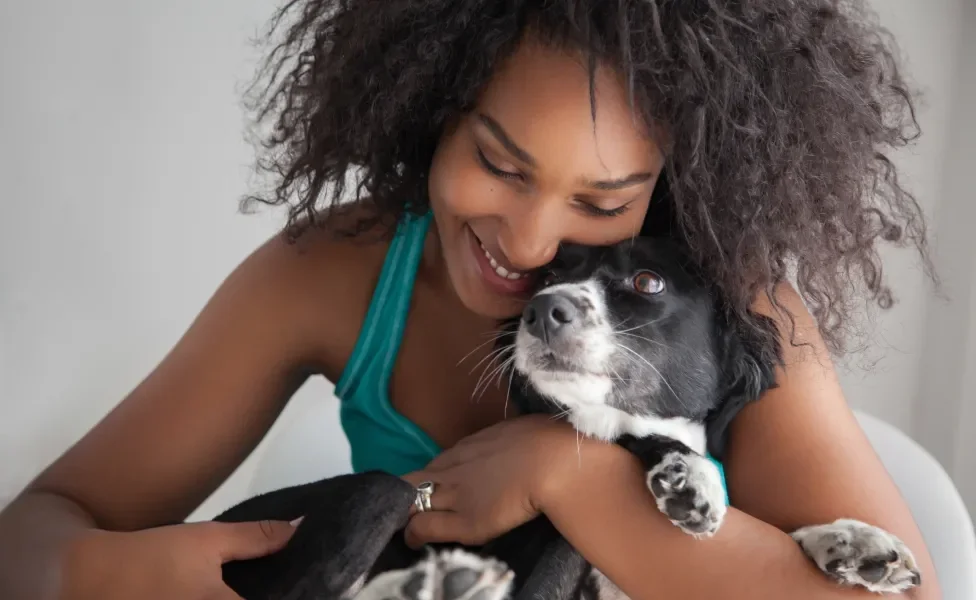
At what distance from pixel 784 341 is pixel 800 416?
10 centimetres

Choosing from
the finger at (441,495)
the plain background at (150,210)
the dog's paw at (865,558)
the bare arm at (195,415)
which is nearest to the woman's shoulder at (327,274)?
the bare arm at (195,415)

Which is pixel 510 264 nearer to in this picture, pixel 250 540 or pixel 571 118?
pixel 571 118

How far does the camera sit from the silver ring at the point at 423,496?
3.30 feet

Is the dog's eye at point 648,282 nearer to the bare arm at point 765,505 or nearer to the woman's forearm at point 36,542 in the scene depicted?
the bare arm at point 765,505

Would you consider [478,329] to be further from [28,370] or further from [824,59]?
[28,370]

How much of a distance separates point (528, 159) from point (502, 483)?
1.19 feet

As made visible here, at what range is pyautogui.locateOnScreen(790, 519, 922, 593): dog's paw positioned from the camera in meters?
0.86

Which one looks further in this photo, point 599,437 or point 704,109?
point 599,437

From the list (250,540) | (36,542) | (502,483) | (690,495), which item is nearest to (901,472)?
(690,495)

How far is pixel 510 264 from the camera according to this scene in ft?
3.31

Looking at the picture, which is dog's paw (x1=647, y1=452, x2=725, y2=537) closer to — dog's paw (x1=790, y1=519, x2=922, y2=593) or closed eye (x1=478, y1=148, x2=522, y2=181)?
dog's paw (x1=790, y1=519, x2=922, y2=593)

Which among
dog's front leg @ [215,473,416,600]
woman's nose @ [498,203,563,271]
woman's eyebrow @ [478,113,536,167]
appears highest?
woman's eyebrow @ [478,113,536,167]

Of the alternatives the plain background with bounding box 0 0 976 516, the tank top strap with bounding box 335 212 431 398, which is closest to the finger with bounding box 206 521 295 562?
the tank top strap with bounding box 335 212 431 398

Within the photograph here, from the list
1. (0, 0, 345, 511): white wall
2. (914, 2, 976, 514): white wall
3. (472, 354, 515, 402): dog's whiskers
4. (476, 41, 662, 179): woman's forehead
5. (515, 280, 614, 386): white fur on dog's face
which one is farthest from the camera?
(914, 2, 976, 514): white wall
